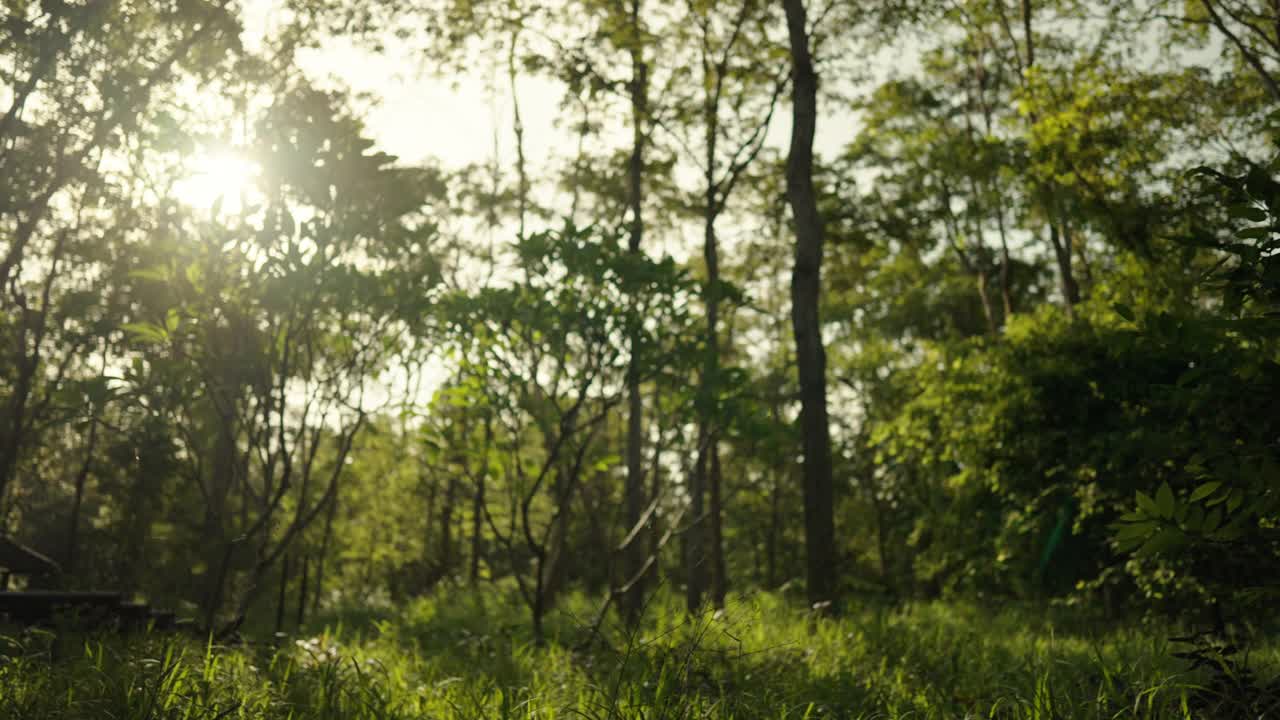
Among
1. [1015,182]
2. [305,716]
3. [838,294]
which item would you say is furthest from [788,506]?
[305,716]

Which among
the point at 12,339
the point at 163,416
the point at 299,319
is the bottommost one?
the point at 163,416

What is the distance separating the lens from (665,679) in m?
3.76

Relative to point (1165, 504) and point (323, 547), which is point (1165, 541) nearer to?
point (1165, 504)

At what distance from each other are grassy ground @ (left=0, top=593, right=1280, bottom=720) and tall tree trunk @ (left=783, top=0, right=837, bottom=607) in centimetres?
147

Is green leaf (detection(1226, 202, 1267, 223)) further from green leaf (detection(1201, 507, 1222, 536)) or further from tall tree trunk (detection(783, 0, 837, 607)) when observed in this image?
tall tree trunk (detection(783, 0, 837, 607))

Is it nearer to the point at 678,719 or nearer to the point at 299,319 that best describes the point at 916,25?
the point at 299,319

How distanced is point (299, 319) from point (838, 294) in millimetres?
14879

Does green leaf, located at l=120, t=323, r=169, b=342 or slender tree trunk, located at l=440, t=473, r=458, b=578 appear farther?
slender tree trunk, located at l=440, t=473, r=458, b=578

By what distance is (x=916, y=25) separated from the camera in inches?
431

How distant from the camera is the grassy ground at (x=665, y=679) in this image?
3.79 metres

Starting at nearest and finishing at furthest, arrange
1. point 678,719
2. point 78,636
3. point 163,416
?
point 678,719
point 78,636
point 163,416

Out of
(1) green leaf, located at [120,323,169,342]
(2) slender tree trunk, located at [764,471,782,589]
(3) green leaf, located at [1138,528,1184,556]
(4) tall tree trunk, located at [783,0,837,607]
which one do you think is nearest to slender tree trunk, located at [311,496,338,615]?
Answer: (1) green leaf, located at [120,323,169,342]

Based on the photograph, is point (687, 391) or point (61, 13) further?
point (61, 13)

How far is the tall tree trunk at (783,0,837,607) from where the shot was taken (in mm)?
9039
